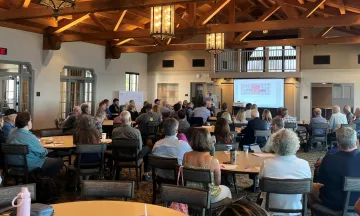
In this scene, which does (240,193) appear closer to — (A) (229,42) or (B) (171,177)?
(B) (171,177)

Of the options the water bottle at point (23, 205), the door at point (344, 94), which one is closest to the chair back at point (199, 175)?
the water bottle at point (23, 205)

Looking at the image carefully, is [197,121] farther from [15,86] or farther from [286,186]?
[286,186]

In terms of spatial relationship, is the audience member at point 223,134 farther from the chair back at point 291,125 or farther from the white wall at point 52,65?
the white wall at point 52,65

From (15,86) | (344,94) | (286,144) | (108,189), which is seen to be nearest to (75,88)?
(15,86)

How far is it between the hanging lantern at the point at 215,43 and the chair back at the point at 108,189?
25.1ft

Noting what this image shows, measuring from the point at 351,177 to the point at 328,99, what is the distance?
14.5 metres

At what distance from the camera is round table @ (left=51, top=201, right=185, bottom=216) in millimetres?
2496

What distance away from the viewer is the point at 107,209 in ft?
8.47

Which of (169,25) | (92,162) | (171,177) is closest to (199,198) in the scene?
(171,177)

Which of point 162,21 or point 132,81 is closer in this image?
point 162,21

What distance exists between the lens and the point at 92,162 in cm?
546

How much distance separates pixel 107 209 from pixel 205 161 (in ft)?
4.57

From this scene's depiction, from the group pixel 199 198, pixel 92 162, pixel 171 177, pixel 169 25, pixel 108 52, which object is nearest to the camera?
pixel 199 198

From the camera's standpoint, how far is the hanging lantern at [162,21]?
7328mm
